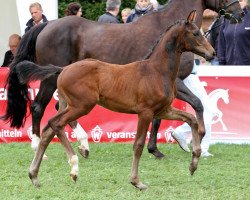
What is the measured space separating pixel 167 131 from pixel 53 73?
4164 mm

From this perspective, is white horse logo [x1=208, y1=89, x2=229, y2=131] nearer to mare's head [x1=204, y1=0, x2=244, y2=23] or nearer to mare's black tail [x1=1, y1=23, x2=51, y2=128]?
mare's head [x1=204, y1=0, x2=244, y2=23]

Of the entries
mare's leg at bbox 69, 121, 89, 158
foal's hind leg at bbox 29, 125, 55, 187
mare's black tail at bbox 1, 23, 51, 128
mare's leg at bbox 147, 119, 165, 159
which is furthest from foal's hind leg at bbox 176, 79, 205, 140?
foal's hind leg at bbox 29, 125, 55, 187

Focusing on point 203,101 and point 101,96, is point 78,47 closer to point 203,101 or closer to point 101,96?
point 203,101

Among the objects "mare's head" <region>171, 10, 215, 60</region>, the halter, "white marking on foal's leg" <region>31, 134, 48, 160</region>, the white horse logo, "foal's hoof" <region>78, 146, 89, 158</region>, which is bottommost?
the white horse logo

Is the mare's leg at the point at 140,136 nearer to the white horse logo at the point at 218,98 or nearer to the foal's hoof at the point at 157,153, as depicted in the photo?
the foal's hoof at the point at 157,153

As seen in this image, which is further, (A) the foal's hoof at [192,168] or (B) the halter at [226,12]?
(B) the halter at [226,12]

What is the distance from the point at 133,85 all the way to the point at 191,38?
2.59 feet

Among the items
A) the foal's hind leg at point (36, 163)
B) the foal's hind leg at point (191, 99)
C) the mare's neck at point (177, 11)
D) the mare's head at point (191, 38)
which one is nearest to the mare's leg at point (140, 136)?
the mare's head at point (191, 38)

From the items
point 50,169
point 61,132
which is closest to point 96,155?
point 50,169

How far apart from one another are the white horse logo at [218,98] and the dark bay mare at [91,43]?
1.76m

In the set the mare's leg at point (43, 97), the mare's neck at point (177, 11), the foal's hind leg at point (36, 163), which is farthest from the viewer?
the mare's leg at point (43, 97)

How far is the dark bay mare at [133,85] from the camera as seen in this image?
26.9 feet

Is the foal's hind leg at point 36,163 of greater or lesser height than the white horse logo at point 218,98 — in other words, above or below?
above

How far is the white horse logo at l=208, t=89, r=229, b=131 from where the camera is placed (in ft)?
39.9
